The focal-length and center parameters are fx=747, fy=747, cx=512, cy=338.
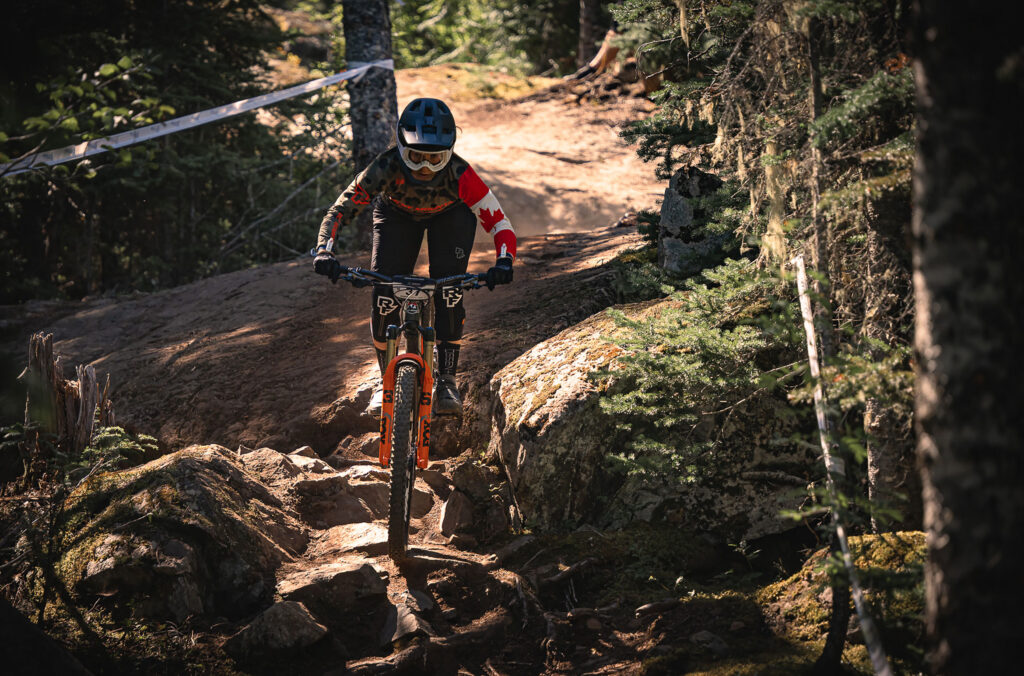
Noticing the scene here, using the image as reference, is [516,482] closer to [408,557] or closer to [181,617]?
[408,557]

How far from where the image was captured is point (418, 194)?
5.65 meters

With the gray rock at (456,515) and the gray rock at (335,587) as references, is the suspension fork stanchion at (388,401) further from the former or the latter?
the gray rock at (335,587)

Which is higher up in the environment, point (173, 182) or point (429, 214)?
point (173, 182)

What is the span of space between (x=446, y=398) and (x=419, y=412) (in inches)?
24.3

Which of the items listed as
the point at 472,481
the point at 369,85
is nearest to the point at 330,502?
the point at 472,481

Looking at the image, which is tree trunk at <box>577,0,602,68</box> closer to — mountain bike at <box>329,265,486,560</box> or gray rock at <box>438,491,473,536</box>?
mountain bike at <box>329,265,486,560</box>

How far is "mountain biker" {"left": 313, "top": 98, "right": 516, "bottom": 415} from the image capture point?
5395 millimetres

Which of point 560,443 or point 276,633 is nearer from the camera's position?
point 276,633

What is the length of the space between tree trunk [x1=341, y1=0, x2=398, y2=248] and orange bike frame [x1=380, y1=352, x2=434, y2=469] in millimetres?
6992

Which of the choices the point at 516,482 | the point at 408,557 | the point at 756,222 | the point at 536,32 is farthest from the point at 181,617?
the point at 536,32

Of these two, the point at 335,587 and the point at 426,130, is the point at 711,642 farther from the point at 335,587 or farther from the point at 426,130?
the point at 426,130

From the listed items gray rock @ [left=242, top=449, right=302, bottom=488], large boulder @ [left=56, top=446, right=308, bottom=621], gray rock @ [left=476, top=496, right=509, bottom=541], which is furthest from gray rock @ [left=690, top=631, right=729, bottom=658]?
gray rock @ [left=242, top=449, right=302, bottom=488]

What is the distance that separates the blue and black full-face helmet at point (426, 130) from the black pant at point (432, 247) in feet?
1.75

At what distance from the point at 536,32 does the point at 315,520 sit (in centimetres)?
2046
